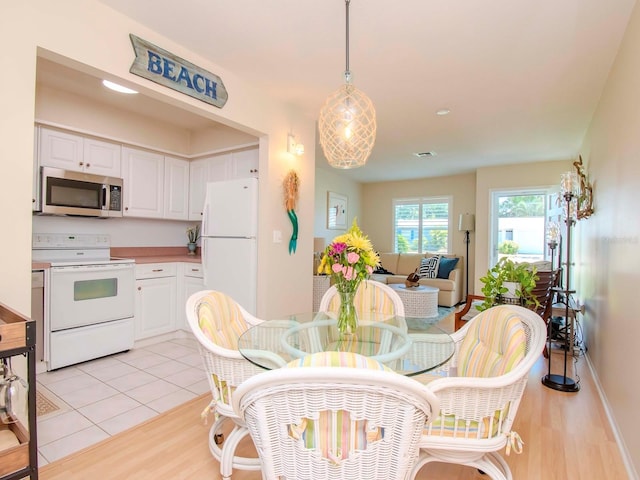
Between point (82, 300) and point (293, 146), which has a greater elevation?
point (293, 146)

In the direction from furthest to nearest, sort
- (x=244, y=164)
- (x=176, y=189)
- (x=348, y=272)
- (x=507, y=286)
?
(x=176, y=189)
(x=244, y=164)
(x=507, y=286)
(x=348, y=272)

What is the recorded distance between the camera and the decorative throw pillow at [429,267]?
6.28 metres

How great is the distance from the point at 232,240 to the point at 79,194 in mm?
1489

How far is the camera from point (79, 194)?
3264mm

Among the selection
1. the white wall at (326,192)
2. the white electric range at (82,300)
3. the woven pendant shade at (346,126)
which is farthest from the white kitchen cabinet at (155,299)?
the white wall at (326,192)

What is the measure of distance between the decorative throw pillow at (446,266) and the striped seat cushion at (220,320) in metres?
4.92

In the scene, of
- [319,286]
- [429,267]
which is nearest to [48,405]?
[319,286]

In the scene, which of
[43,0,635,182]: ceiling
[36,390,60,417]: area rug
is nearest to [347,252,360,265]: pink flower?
[43,0,635,182]: ceiling

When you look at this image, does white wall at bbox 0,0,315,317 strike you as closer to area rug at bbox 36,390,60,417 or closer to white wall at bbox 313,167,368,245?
area rug at bbox 36,390,60,417

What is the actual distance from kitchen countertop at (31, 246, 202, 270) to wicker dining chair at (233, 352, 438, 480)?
10.1 feet

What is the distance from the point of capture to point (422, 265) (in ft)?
21.2

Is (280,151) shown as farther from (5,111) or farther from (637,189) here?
(637,189)

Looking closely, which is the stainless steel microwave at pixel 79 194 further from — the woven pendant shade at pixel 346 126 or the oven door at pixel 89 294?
the woven pendant shade at pixel 346 126

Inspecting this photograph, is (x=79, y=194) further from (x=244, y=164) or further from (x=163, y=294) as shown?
(x=244, y=164)
